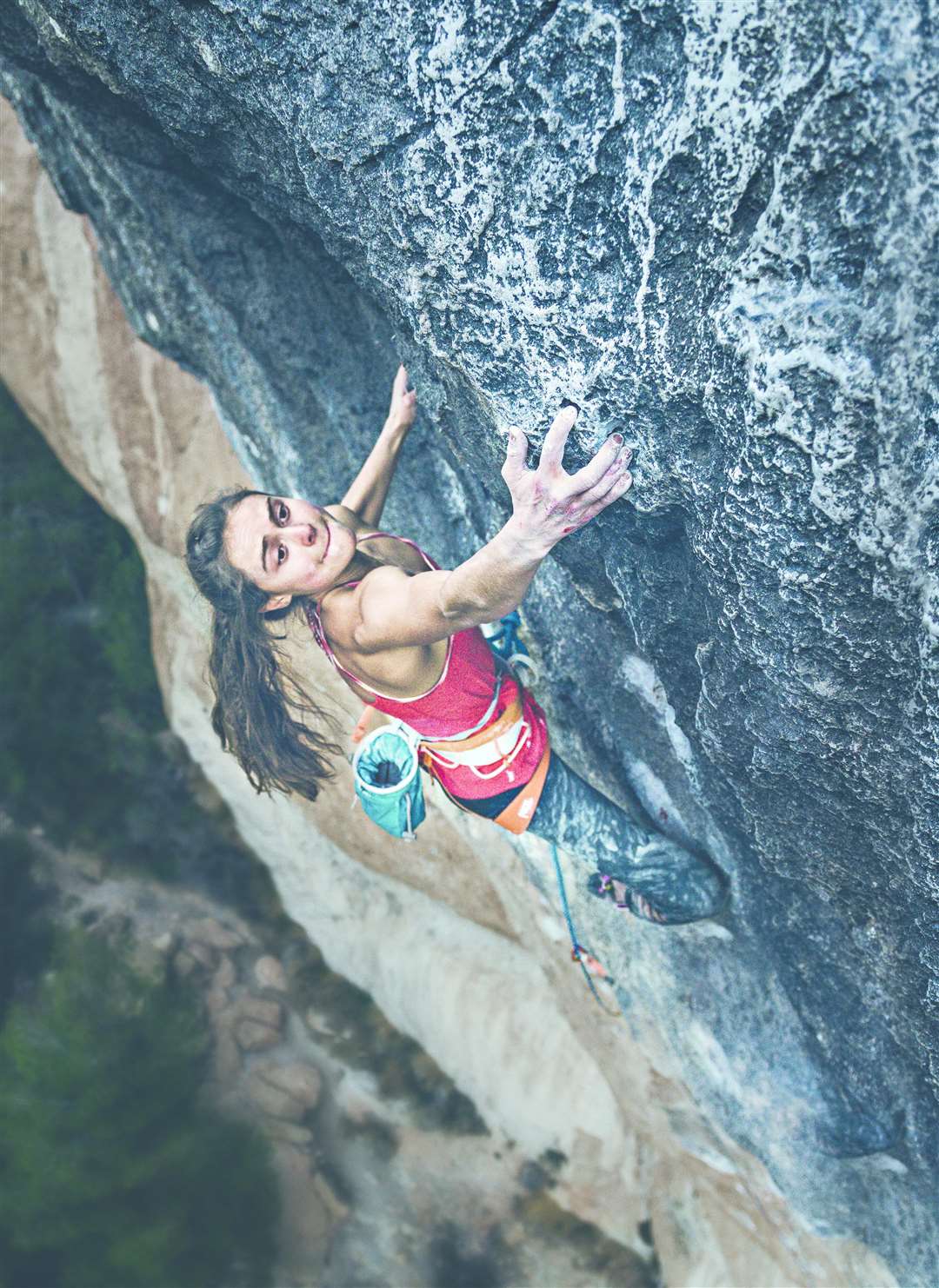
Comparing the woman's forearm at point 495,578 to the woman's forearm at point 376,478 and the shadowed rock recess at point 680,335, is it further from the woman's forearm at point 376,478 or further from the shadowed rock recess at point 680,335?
the woman's forearm at point 376,478

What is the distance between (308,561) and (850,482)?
4.51 ft

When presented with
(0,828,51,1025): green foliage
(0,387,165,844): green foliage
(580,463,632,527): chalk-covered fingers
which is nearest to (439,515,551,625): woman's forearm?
(580,463,632,527): chalk-covered fingers

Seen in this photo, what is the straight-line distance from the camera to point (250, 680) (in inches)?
108

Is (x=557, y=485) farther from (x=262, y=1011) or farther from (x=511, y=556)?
(x=262, y=1011)

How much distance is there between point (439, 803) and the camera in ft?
14.8

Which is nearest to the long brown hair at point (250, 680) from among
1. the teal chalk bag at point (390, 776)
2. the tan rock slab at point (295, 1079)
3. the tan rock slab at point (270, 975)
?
the teal chalk bag at point (390, 776)

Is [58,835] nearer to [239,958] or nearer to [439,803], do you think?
[239,958]

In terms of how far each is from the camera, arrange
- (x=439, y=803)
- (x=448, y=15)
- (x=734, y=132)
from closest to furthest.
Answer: (x=734, y=132)
(x=448, y=15)
(x=439, y=803)

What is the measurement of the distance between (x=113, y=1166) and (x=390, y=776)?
447cm

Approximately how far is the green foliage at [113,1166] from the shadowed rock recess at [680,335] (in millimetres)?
4009

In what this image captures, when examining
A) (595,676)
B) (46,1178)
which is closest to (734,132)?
(595,676)

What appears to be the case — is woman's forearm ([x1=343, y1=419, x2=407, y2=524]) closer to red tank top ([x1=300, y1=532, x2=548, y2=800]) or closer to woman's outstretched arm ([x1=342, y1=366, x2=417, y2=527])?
woman's outstretched arm ([x1=342, y1=366, x2=417, y2=527])

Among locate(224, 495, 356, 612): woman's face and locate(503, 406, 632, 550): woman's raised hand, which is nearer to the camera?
locate(503, 406, 632, 550): woman's raised hand

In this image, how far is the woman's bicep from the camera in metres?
2.29
